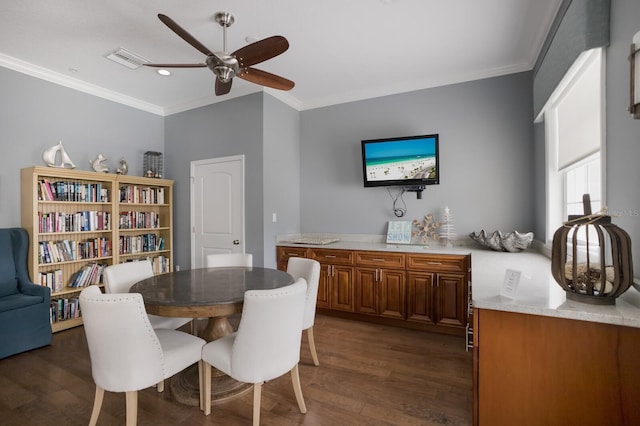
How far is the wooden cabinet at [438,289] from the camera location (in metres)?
2.98

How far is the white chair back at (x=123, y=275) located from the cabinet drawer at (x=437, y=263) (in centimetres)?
250

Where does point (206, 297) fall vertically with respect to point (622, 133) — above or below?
below

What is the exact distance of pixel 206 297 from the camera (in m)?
1.80

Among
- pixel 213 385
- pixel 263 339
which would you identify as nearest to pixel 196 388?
pixel 213 385

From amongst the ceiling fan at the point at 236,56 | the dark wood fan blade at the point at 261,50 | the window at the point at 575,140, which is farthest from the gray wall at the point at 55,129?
the window at the point at 575,140

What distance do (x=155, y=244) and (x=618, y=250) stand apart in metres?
4.70

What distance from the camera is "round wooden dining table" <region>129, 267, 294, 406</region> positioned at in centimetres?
172

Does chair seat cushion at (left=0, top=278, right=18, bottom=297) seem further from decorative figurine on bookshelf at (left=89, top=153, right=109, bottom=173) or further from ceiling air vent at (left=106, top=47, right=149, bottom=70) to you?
ceiling air vent at (left=106, top=47, right=149, bottom=70)

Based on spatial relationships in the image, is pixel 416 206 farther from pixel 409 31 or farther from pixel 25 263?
pixel 25 263

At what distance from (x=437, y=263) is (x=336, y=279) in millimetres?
1150

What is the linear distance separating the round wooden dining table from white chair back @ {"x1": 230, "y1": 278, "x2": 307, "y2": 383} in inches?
9.4

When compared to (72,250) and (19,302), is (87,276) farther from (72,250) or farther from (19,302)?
(19,302)

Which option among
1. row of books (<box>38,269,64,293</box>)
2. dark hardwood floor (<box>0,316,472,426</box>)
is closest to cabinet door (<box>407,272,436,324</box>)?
dark hardwood floor (<box>0,316,472,426</box>)

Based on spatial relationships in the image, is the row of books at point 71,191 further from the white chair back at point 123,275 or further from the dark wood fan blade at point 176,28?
the dark wood fan blade at point 176,28
